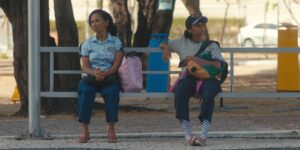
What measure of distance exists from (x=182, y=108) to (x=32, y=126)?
1758mm

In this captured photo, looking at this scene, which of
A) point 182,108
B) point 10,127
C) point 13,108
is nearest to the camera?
point 182,108

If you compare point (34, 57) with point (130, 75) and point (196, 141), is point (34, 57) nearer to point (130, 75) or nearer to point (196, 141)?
point (130, 75)

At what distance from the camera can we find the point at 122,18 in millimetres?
20750

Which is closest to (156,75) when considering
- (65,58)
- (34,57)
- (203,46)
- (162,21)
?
(65,58)

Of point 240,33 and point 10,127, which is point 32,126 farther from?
point 240,33

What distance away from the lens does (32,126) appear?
389 inches

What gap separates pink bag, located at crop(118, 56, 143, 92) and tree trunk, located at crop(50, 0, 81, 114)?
141 inches

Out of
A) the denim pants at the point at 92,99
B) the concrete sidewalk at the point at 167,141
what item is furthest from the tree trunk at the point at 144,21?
the denim pants at the point at 92,99

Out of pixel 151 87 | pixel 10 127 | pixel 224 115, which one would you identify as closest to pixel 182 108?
pixel 10 127

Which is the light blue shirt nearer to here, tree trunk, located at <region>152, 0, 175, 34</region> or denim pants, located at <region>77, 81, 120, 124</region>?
denim pants, located at <region>77, 81, 120, 124</region>

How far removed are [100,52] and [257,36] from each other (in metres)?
38.6

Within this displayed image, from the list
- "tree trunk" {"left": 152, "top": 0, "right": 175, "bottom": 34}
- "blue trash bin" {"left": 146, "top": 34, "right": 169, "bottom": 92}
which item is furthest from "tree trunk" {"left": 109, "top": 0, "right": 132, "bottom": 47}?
"blue trash bin" {"left": 146, "top": 34, "right": 169, "bottom": 92}

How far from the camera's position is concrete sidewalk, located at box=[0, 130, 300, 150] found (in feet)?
30.2

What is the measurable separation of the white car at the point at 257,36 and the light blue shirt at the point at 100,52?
37.3 metres
